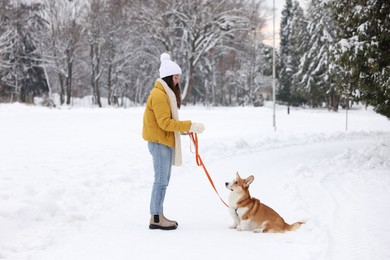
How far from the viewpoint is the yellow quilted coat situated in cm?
549

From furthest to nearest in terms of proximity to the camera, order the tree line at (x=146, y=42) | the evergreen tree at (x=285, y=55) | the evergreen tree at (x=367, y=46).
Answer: the evergreen tree at (x=285, y=55), the tree line at (x=146, y=42), the evergreen tree at (x=367, y=46)

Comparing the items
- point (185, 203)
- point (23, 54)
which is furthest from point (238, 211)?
point (23, 54)

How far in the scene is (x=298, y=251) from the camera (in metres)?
4.83

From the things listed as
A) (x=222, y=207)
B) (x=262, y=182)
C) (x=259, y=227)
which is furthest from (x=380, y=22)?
(x=259, y=227)

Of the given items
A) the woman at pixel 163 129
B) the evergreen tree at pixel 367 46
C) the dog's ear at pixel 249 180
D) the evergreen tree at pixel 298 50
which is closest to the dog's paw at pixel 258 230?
the dog's ear at pixel 249 180

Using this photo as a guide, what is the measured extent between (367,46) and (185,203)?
6569mm

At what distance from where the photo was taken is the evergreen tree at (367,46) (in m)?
10.8

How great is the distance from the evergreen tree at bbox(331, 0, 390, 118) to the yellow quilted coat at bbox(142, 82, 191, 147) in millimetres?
7135

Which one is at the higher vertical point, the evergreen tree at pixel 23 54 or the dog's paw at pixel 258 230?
the evergreen tree at pixel 23 54

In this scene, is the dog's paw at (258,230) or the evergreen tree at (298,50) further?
the evergreen tree at (298,50)

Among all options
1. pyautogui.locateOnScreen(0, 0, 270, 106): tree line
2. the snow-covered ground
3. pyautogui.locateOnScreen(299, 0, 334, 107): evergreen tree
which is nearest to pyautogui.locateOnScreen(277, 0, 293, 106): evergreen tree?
pyautogui.locateOnScreen(0, 0, 270, 106): tree line

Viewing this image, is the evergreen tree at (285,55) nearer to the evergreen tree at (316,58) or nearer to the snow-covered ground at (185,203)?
the evergreen tree at (316,58)

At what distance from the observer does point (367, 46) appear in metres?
10.9

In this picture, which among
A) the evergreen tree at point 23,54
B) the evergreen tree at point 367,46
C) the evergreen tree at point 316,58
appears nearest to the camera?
the evergreen tree at point 367,46
